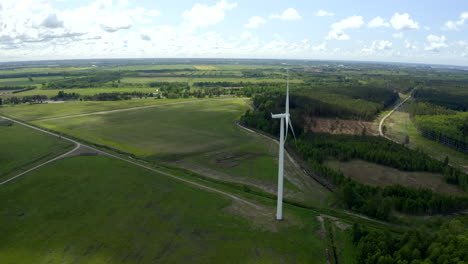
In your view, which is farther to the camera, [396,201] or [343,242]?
[396,201]

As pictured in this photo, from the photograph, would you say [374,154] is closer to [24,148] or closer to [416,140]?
[416,140]

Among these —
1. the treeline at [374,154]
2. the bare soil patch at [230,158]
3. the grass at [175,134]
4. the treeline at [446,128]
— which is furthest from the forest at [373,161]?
the treeline at [446,128]

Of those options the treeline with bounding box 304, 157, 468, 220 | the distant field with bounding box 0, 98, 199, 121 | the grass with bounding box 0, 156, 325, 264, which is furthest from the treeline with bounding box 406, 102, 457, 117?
the distant field with bounding box 0, 98, 199, 121

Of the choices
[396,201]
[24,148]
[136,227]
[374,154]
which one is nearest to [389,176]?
[374,154]

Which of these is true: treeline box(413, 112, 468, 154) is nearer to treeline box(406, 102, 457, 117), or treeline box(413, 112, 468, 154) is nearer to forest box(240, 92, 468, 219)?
treeline box(406, 102, 457, 117)

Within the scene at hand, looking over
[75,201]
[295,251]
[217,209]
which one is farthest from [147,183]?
[295,251]

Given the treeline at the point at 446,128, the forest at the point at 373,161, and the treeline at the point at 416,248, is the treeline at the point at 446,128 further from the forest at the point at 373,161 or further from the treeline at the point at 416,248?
the treeline at the point at 416,248
